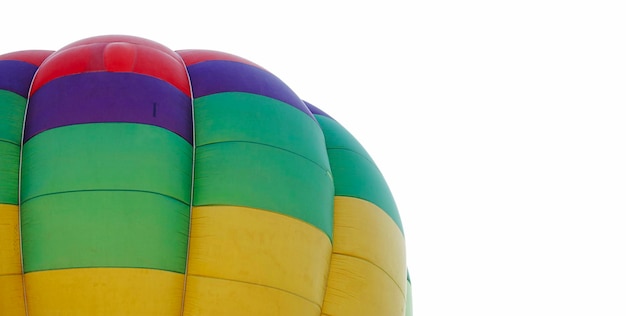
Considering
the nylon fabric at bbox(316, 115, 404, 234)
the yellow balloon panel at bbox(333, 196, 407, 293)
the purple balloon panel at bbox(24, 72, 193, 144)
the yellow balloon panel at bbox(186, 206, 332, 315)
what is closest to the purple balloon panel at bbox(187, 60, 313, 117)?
the purple balloon panel at bbox(24, 72, 193, 144)

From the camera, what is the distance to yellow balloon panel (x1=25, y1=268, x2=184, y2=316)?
512 cm

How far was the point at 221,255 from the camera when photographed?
5.37 m

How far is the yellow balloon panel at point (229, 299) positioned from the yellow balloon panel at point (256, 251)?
11 mm

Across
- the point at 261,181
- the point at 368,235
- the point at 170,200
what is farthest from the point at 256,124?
the point at 368,235

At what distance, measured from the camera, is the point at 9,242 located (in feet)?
17.5

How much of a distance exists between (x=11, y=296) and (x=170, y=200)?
45.3 inches

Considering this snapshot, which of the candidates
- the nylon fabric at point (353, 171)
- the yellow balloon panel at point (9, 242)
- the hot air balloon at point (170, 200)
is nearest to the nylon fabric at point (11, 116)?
the hot air balloon at point (170, 200)

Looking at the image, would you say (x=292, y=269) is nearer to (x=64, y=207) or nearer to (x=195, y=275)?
(x=195, y=275)

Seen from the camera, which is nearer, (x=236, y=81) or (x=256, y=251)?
(x=256, y=251)

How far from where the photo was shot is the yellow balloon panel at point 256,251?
17.6ft

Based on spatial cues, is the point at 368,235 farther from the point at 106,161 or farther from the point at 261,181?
the point at 106,161

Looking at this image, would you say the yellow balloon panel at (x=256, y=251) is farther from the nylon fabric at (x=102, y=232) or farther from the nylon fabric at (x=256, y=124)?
the nylon fabric at (x=256, y=124)

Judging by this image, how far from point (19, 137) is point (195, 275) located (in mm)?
1628

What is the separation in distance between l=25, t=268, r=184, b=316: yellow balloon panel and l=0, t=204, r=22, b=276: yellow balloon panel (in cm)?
16
